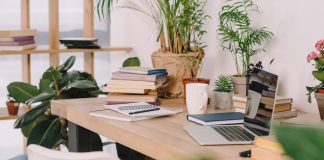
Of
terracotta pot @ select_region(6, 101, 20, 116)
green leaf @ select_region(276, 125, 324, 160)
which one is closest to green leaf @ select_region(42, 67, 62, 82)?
terracotta pot @ select_region(6, 101, 20, 116)

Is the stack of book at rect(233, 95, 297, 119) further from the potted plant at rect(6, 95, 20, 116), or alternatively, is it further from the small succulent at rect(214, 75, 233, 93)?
the potted plant at rect(6, 95, 20, 116)

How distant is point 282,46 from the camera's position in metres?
2.50

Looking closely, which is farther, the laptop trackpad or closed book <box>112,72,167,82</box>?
closed book <box>112,72,167,82</box>

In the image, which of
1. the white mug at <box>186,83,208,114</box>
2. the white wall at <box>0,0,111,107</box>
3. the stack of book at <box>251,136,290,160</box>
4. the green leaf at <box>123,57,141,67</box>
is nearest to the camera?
the stack of book at <box>251,136,290,160</box>

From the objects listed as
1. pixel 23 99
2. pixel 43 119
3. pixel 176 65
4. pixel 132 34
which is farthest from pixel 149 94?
pixel 132 34

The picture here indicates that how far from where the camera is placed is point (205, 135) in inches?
73.2

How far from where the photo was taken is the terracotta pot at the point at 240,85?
8.06 ft

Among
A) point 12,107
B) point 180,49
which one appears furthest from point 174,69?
point 12,107

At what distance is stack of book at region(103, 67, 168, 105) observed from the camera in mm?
2457

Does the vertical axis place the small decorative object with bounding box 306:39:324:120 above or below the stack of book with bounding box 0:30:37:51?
below

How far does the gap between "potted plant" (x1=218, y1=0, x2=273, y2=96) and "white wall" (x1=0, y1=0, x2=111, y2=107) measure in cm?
184

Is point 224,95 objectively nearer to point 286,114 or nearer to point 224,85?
point 224,85

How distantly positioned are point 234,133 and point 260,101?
147mm

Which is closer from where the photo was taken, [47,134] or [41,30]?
[47,134]
